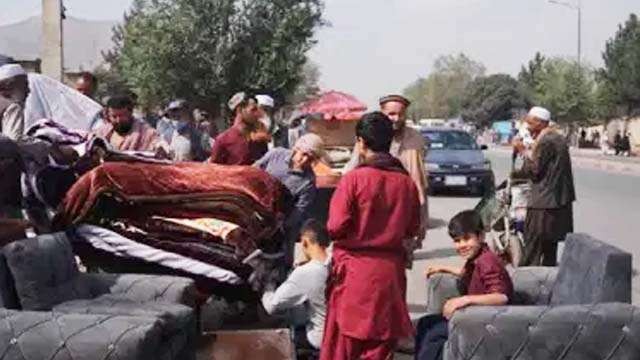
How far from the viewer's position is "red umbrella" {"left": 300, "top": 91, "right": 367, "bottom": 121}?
19766 mm

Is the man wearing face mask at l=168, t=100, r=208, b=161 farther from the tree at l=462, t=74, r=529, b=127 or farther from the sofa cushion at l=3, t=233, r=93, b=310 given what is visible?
the tree at l=462, t=74, r=529, b=127

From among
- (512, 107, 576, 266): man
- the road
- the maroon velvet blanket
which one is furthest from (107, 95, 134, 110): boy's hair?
(512, 107, 576, 266): man

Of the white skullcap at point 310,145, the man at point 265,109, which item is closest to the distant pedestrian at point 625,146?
the man at point 265,109

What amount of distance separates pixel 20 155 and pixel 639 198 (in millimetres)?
16705

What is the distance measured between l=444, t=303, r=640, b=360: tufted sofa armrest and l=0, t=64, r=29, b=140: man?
3590 mm

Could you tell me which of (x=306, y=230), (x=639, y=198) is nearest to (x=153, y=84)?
(x=639, y=198)

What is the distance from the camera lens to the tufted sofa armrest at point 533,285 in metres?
6.13

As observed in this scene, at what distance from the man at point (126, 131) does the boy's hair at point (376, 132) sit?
308 cm

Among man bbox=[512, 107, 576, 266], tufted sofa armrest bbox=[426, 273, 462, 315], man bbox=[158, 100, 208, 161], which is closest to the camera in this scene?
tufted sofa armrest bbox=[426, 273, 462, 315]

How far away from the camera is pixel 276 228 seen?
7137mm

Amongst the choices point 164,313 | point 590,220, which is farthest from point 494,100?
point 164,313

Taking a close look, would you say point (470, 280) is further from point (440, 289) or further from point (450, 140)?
point (450, 140)

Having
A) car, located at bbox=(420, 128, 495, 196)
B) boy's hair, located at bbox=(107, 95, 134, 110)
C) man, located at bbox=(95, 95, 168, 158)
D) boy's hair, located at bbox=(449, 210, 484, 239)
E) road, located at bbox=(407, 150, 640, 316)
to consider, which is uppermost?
boy's hair, located at bbox=(107, 95, 134, 110)

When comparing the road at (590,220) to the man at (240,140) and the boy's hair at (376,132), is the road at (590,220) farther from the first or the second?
the boy's hair at (376,132)
